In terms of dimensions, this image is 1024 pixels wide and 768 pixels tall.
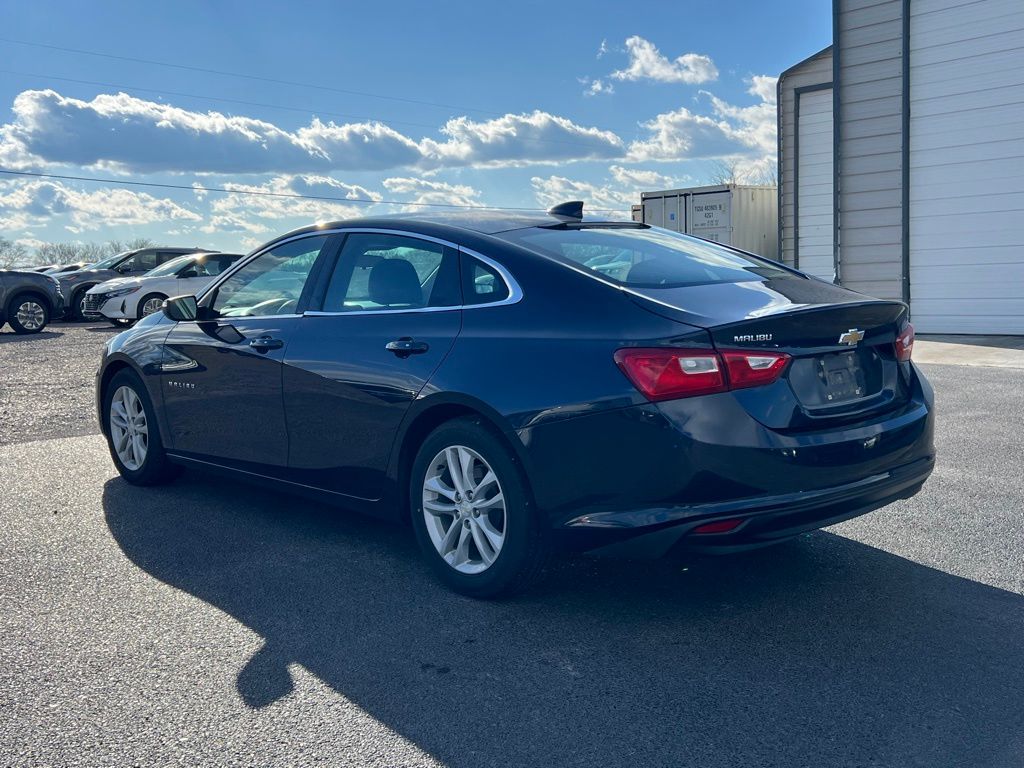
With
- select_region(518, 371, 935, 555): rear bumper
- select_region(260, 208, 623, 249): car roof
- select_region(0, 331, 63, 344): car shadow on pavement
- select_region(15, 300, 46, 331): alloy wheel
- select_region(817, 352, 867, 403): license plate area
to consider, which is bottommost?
select_region(0, 331, 63, 344): car shadow on pavement

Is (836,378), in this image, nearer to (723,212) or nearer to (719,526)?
(719,526)

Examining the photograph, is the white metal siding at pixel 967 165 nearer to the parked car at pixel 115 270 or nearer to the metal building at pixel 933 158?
the metal building at pixel 933 158

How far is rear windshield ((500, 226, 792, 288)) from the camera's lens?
4.19m

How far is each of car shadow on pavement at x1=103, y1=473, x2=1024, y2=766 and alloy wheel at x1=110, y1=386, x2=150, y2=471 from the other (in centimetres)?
118

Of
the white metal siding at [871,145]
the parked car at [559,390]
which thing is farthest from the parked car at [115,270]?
the parked car at [559,390]

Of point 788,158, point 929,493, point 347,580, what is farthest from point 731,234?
point 347,580

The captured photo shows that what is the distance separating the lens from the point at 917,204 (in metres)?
16.8

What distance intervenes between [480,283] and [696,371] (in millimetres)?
1141

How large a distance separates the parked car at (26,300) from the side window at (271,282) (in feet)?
51.8

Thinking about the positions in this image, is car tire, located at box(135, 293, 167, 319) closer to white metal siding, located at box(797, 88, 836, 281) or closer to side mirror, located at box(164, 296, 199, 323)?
white metal siding, located at box(797, 88, 836, 281)

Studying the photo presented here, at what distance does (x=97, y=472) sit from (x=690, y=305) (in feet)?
15.5

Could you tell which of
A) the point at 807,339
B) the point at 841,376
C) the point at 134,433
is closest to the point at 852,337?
the point at 841,376

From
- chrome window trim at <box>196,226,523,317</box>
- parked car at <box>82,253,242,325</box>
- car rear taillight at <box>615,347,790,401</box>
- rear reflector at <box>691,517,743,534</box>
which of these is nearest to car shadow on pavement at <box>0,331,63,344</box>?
parked car at <box>82,253,242,325</box>

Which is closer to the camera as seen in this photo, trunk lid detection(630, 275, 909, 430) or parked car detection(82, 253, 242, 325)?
trunk lid detection(630, 275, 909, 430)
